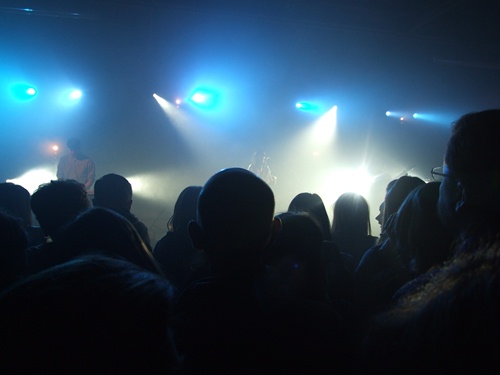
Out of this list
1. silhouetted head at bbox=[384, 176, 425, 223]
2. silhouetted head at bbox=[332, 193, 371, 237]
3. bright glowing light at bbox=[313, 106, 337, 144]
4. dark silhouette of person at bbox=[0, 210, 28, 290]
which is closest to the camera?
dark silhouette of person at bbox=[0, 210, 28, 290]

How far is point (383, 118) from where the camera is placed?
11.9 meters

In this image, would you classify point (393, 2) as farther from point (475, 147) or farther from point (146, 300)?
point (146, 300)

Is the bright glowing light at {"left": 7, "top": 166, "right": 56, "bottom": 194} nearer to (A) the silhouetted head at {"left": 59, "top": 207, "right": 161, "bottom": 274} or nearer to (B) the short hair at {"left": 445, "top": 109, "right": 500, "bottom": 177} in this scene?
(A) the silhouetted head at {"left": 59, "top": 207, "right": 161, "bottom": 274}

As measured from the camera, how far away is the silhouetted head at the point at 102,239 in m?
1.69

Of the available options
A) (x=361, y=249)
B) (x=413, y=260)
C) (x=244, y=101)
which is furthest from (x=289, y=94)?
(x=413, y=260)

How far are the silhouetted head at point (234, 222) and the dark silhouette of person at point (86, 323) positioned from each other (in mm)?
432

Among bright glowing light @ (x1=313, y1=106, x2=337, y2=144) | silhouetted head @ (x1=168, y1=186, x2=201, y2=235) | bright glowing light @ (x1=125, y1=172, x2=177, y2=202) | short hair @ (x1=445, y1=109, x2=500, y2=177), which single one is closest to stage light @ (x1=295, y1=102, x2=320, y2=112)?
bright glowing light @ (x1=313, y1=106, x2=337, y2=144)

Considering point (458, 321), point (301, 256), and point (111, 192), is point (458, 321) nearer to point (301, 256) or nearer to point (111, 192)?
point (301, 256)

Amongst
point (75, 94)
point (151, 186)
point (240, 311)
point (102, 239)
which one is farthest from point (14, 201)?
point (75, 94)

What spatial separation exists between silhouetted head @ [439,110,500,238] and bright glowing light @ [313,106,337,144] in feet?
37.4

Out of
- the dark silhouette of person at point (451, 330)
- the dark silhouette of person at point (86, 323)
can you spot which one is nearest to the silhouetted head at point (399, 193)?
the dark silhouette of person at point (451, 330)

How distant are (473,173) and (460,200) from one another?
10 cm

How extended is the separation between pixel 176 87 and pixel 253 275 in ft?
33.8

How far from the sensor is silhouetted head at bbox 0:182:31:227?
10.1 ft
